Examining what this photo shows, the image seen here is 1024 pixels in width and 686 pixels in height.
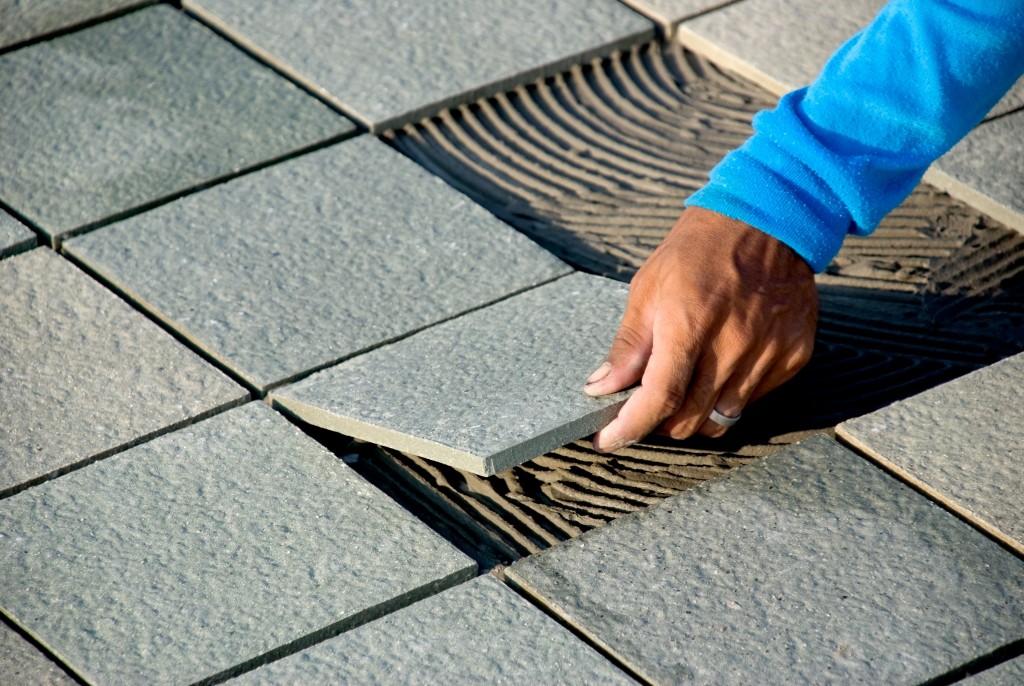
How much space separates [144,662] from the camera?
2.11 m

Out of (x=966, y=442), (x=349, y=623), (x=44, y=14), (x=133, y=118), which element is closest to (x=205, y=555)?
(x=349, y=623)

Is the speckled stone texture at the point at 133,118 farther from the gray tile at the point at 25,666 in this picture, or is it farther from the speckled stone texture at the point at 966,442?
the speckled stone texture at the point at 966,442

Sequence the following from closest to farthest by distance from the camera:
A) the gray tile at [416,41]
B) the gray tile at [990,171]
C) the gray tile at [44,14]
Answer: the gray tile at [990,171] < the gray tile at [416,41] < the gray tile at [44,14]

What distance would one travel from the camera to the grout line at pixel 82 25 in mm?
3719

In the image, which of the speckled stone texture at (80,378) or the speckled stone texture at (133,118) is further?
the speckled stone texture at (133,118)

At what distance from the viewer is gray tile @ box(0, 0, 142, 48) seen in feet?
12.4

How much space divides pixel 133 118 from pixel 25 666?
172 cm

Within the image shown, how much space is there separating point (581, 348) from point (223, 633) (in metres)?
0.92

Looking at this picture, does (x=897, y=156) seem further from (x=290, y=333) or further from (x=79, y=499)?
(x=79, y=499)

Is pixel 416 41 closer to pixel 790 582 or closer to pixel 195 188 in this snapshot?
pixel 195 188

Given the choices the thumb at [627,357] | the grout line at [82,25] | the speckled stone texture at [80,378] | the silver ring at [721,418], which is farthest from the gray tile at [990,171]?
the grout line at [82,25]

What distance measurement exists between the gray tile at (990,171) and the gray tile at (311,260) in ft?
3.42

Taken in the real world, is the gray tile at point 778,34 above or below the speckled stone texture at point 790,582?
above

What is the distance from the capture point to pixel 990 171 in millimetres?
3270
